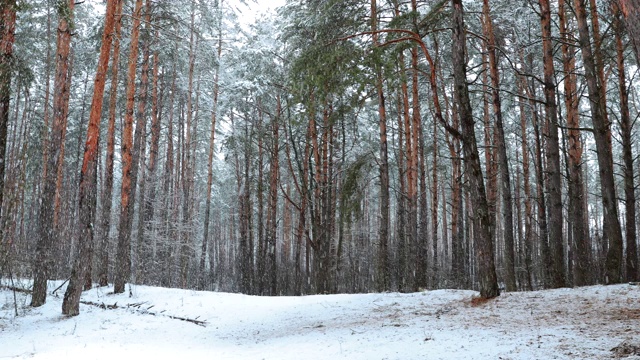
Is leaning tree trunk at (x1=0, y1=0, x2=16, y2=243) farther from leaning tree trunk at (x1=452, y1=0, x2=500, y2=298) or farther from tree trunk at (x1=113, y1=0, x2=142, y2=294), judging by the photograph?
leaning tree trunk at (x1=452, y1=0, x2=500, y2=298)

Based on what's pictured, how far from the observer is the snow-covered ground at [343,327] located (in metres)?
4.32

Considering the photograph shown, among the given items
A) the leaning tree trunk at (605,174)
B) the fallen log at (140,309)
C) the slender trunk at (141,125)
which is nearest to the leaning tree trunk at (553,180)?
the leaning tree trunk at (605,174)

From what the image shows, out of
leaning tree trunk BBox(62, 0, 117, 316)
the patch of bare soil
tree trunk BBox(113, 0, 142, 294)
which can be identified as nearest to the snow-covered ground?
the patch of bare soil

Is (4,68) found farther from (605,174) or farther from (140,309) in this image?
(605,174)

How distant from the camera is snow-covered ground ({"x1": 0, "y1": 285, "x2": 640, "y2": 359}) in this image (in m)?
4.32

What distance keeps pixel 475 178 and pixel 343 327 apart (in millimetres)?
3445

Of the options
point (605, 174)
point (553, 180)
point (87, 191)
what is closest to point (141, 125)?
point (87, 191)

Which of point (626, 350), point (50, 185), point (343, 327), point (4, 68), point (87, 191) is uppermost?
point (4, 68)

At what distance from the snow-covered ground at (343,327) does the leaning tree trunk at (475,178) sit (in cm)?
44

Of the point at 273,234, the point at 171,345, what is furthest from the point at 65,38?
the point at 273,234

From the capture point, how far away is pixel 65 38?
9.91 m

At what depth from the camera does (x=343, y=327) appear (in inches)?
260

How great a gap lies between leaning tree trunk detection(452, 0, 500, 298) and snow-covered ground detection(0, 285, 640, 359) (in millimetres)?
435

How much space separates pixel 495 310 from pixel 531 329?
56.5 inches
